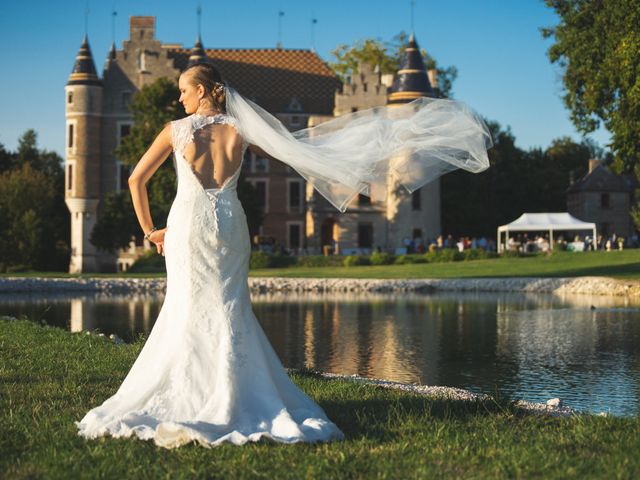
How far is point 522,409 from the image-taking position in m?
7.12

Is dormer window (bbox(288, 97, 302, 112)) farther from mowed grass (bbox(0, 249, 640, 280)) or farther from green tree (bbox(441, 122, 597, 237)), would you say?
mowed grass (bbox(0, 249, 640, 280))

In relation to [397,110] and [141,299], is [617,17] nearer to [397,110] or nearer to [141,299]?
[141,299]

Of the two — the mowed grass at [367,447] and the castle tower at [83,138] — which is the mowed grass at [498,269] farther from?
the mowed grass at [367,447]

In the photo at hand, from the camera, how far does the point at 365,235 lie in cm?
5512

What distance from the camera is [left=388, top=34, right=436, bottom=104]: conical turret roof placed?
171ft

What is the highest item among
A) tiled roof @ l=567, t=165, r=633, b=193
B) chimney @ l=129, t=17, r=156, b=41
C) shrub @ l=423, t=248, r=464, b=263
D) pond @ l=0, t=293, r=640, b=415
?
chimney @ l=129, t=17, r=156, b=41

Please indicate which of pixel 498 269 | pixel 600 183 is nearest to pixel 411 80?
pixel 498 269

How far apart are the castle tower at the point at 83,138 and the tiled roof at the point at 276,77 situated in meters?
6.36

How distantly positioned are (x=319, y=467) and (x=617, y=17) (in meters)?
26.4

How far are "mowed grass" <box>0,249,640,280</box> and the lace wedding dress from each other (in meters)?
28.9

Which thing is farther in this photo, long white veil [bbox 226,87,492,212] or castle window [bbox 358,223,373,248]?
castle window [bbox 358,223,373,248]

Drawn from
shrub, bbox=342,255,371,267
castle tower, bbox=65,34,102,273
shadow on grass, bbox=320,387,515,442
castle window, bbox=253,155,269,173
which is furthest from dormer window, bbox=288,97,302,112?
shadow on grass, bbox=320,387,515,442

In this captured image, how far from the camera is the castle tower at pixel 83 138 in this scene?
54.1m

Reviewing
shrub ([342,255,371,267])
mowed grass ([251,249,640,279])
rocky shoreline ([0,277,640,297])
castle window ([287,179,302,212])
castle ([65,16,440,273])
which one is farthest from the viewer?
castle window ([287,179,302,212])
